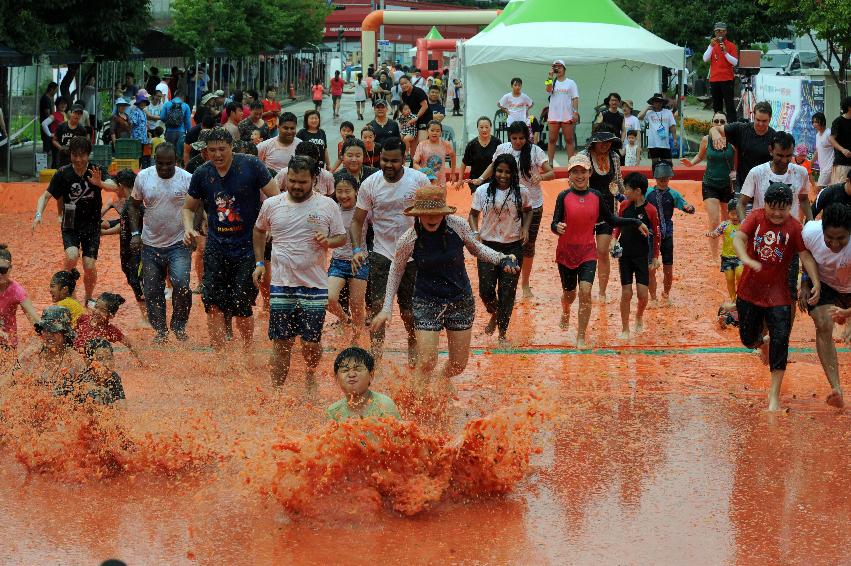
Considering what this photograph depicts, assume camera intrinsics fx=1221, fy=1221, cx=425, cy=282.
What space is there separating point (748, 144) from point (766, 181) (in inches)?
95.7

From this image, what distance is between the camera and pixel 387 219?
975 centimetres

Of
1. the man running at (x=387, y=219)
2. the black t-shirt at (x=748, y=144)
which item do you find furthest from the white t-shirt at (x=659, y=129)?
the man running at (x=387, y=219)

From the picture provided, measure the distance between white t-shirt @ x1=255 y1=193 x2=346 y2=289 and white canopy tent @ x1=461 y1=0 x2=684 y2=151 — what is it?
1669cm

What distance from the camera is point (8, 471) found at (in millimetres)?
7480

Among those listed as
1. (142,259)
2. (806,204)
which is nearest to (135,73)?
(142,259)

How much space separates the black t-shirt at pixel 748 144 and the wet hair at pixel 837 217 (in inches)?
190

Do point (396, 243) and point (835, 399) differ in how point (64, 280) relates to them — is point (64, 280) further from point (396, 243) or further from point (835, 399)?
point (835, 399)

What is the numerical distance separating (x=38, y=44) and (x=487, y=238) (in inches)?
614

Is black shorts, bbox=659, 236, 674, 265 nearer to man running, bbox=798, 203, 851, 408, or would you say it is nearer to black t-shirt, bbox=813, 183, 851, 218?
black t-shirt, bbox=813, 183, 851, 218

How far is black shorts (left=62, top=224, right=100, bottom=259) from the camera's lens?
11750 mm

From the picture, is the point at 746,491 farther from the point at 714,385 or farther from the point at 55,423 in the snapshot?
the point at 55,423

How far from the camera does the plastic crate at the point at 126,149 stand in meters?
21.8

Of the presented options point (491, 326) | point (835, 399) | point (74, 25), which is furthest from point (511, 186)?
point (74, 25)

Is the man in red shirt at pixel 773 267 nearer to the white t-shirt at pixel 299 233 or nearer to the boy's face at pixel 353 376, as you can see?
the white t-shirt at pixel 299 233
